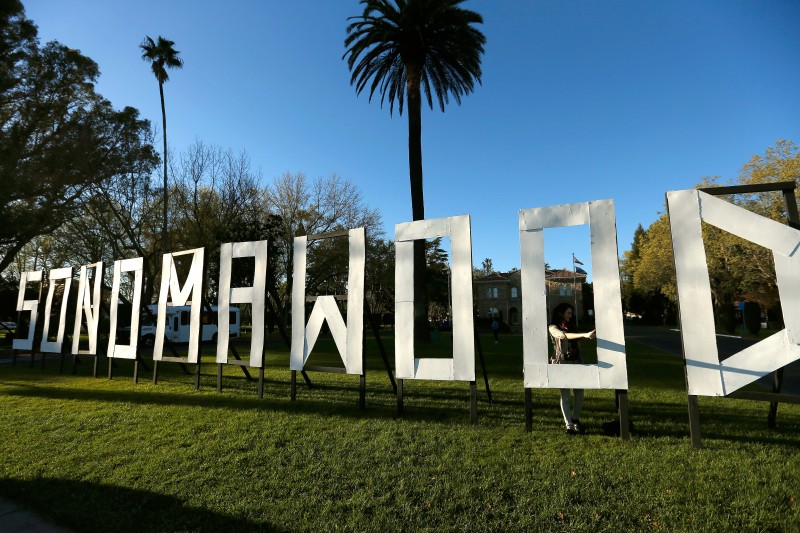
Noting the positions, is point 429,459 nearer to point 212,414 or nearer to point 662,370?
point 212,414

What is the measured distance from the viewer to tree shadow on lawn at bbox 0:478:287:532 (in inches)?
150

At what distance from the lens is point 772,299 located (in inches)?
1351

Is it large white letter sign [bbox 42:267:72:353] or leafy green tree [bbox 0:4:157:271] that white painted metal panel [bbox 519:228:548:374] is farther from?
leafy green tree [bbox 0:4:157:271]

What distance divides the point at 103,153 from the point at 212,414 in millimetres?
23166

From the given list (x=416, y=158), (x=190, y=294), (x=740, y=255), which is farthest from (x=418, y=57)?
(x=740, y=255)

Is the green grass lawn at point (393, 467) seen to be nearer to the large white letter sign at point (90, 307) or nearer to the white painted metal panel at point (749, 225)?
the white painted metal panel at point (749, 225)

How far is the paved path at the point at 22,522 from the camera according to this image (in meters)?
3.94

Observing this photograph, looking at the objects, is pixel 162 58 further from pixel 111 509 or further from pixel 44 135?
pixel 111 509

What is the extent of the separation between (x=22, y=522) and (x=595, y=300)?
6515 millimetres

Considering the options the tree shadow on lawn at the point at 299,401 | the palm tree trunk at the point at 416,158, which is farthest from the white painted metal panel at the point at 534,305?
the palm tree trunk at the point at 416,158

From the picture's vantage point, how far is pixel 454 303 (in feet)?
24.5

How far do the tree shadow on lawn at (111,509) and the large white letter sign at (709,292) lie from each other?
5172 mm

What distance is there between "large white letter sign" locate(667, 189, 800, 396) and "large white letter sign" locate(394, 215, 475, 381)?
2.78 m

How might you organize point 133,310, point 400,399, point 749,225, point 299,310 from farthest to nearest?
point 133,310
point 299,310
point 400,399
point 749,225
